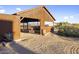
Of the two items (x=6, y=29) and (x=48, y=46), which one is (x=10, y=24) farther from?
(x=48, y=46)

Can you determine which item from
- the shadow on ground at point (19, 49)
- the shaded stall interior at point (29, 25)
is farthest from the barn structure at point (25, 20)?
the shadow on ground at point (19, 49)

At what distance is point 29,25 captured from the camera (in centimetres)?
829

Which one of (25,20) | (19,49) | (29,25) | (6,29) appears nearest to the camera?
(19,49)

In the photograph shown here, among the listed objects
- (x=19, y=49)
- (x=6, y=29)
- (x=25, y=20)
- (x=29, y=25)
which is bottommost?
(x=19, y=49)

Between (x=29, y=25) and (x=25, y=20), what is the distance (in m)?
0.58

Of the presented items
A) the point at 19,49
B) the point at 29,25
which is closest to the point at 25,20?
the point at 29,25

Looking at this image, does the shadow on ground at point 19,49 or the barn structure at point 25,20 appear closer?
the shadow on ground at point 19,49

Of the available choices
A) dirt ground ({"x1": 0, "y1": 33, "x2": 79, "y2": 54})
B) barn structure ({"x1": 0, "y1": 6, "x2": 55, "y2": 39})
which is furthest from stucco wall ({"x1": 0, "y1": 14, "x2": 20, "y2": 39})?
dirt ground ({"x1": 0, "y1": 33, "x2": 79, "y2": 54})

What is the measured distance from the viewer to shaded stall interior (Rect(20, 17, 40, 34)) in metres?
8.20

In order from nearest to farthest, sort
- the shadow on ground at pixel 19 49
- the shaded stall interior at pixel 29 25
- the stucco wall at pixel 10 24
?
the shadow on ground at pixel 19 49, the stucco wall at pixel 10 24, the shaded stall interior at pixel 29 25

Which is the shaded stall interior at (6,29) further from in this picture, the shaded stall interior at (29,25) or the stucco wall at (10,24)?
the shaded stall interior at (29,25)

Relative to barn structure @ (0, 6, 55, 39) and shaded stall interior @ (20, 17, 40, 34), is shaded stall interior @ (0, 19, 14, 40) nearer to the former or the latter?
barn structure @ (0, 6, 55, 39)

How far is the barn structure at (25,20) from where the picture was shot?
780 cm
